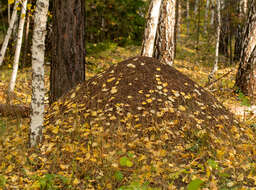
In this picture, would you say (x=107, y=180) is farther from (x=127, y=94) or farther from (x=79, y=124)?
(x=127, y=94)

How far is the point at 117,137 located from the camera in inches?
147

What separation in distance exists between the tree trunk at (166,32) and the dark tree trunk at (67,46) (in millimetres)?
2797

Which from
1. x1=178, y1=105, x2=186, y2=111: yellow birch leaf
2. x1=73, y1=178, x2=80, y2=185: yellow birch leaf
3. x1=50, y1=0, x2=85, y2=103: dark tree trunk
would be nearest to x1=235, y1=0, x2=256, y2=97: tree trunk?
x1=178, y1=105, x2=186, y2=111: yellow birch leaf

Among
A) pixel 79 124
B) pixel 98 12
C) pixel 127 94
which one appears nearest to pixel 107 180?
pixel 79 124

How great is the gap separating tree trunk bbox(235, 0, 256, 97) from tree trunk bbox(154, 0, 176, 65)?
2041 mm

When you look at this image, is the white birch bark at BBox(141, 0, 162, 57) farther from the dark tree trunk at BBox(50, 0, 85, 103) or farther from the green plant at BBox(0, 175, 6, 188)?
the green plant at BBox(0, 175, 6, 188)

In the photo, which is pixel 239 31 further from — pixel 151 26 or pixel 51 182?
pixel 51 182

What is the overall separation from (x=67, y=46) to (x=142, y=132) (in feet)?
7.96

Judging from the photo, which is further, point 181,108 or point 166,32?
point 166,32

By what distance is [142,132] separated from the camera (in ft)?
12.7

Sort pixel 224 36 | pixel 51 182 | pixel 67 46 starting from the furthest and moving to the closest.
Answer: pixel 224 36 < pixel 67 46 < pixel 51 182

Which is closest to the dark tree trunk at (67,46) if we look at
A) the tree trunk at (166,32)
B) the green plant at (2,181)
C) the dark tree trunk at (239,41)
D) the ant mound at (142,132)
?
the ant mound at (142,132)

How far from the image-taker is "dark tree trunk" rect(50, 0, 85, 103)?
16.4 ft

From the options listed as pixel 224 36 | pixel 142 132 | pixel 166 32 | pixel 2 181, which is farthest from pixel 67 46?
pixel 224 36
